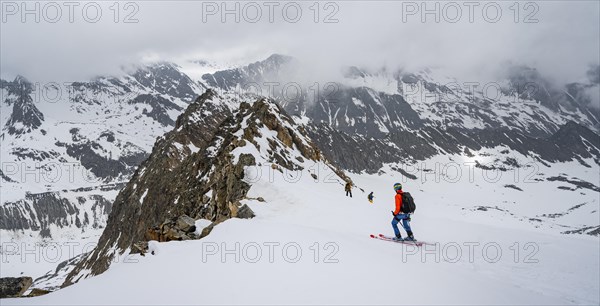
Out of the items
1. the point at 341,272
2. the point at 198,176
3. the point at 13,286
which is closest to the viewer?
the point at 341,272

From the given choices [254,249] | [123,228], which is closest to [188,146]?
[123,228]

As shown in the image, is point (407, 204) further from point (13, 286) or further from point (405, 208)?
point (13, 286)

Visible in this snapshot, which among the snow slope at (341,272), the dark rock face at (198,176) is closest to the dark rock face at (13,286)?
the dark rock face at (198,176)

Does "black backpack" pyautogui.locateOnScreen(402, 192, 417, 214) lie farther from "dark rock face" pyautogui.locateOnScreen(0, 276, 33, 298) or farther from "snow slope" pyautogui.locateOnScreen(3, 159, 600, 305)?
"dark rock face" pyautogui.locateOnScreen(0, 276, 33, 298)

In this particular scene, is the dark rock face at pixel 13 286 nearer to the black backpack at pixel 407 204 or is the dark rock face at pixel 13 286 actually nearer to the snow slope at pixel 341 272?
the snow slope at pixel 341 272

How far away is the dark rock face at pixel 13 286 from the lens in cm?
1543

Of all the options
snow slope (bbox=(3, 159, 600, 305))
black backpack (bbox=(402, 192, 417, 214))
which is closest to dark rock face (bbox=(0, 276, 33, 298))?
snow slope (bbox=(3, 159, 600, 305))

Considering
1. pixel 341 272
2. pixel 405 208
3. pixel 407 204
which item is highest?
pixel 407 204

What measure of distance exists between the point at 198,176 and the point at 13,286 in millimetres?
34271

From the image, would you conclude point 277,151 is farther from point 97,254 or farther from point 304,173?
point 97,254

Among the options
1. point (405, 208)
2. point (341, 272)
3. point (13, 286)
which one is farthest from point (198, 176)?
point (341, 272)

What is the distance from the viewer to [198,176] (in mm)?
49812

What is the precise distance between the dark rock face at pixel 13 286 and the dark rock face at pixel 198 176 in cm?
538

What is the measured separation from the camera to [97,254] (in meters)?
81.7
